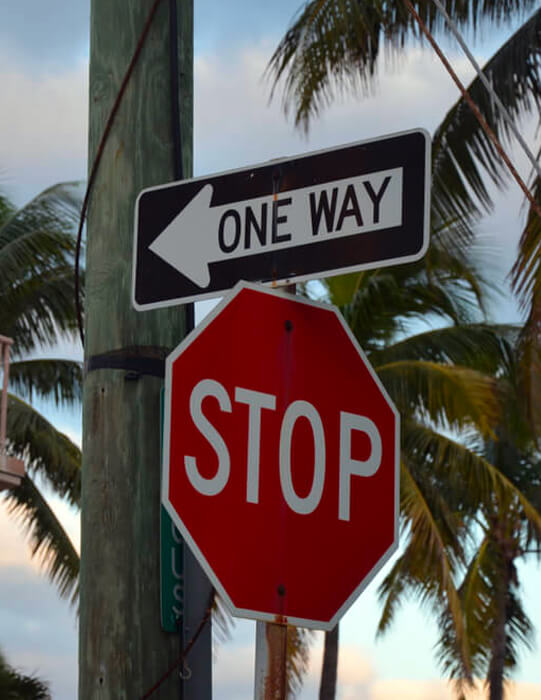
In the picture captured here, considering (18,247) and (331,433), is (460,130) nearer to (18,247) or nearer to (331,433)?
(18,247)

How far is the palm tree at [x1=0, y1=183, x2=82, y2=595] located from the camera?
18.7 m

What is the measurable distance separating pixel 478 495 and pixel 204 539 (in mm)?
16157

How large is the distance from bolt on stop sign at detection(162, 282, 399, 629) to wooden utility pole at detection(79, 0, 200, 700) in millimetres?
556

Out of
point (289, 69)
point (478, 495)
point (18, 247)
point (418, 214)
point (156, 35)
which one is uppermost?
point (289, 69)

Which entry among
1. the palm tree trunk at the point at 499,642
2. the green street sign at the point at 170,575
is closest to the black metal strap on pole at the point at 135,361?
the green street sign at the point at 170,575

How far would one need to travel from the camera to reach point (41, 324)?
19141 mm

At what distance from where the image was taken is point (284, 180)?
3.05 metres

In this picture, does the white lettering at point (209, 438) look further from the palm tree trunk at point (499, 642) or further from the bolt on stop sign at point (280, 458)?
the palm tree trunk at point (499, 642)

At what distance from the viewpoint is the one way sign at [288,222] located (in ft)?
9.55

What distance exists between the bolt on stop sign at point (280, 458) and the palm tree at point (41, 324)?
629 inches

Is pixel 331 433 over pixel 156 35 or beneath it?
beneath

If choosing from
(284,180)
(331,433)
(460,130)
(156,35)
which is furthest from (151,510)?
(460,130)

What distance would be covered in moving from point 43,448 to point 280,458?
54.8ft

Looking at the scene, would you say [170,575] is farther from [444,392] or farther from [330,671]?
[330,671]
